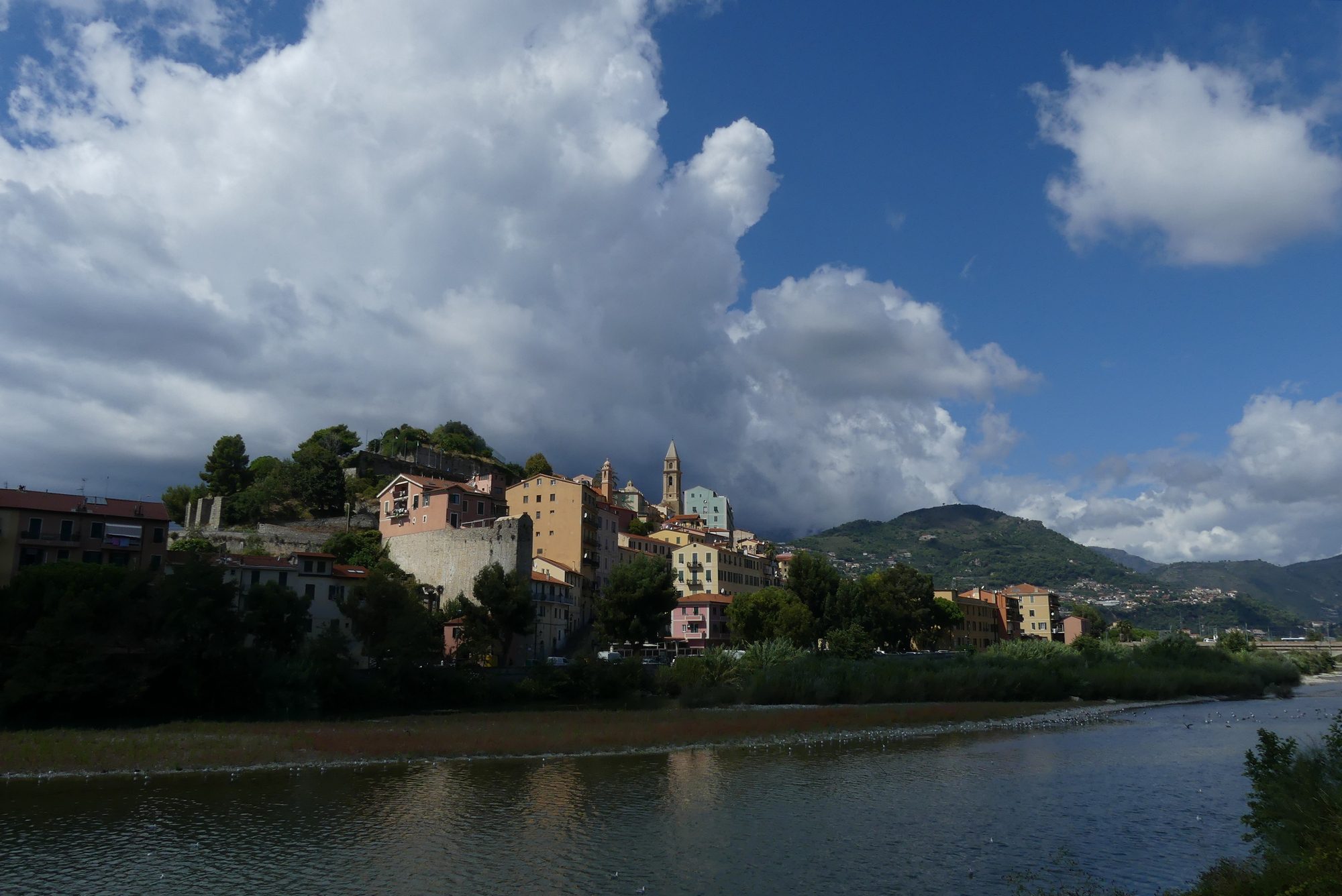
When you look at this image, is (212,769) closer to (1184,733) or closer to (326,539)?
(1184,733)

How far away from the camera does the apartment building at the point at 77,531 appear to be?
2119 inches

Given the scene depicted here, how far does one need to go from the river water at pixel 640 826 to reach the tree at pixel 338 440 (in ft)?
290

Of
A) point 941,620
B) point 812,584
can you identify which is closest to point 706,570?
point 812,584

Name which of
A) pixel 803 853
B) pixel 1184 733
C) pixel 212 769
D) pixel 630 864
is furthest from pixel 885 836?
pixel 1184 733

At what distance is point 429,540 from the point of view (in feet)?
280

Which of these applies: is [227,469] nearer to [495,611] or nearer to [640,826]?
[495,611]

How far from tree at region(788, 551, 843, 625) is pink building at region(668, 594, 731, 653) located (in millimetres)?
10672

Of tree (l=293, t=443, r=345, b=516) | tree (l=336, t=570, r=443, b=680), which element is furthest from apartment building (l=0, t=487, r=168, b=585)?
tree (l=293, t=443, r=345, b=516)

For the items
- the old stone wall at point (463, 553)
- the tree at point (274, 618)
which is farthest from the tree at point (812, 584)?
the tree at point (274, 618)

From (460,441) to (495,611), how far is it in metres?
73.0

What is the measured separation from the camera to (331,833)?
26641 millimetres

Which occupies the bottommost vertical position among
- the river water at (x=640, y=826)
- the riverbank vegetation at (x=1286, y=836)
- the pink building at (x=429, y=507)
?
the river water at (x=640, y=826)

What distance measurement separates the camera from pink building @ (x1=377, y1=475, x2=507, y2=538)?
88.5 meters

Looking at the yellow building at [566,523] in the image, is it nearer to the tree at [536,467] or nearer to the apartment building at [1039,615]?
the tree at [536,467]
